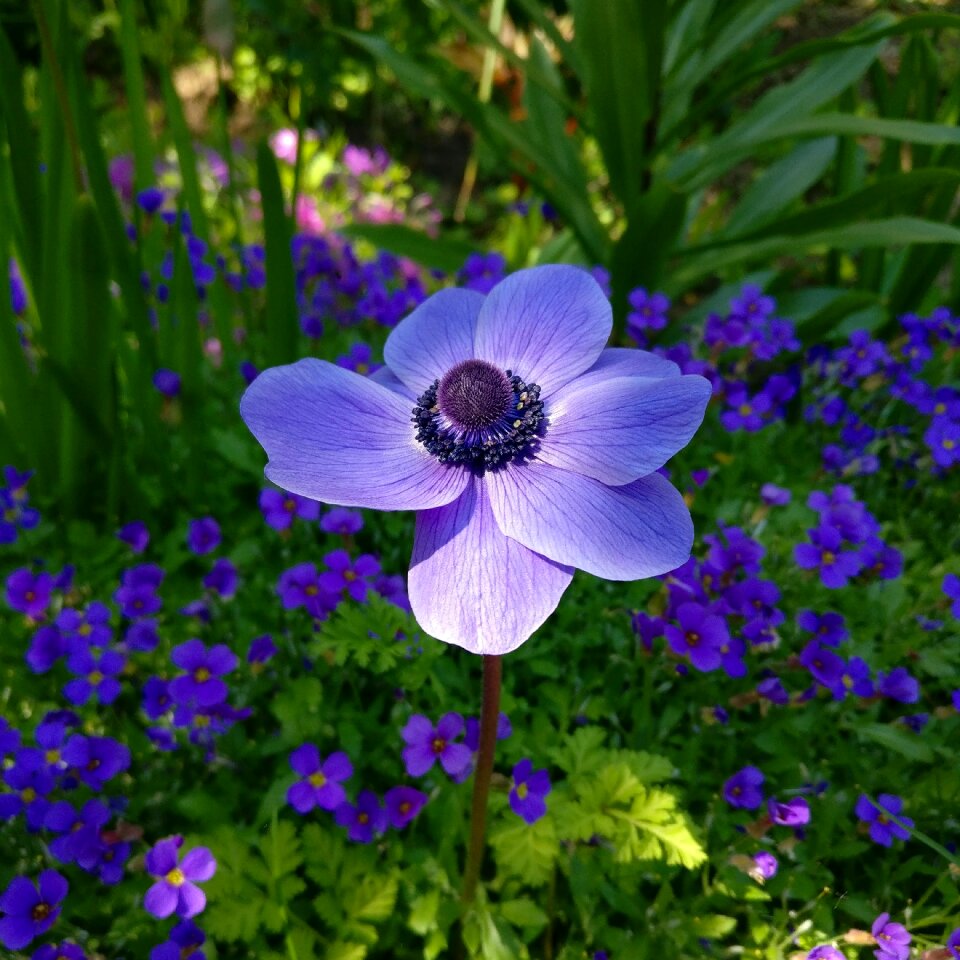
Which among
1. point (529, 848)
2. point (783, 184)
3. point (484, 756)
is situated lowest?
point (529, 848)

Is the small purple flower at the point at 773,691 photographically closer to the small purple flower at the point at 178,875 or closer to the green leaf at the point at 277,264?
the small purple flower at the point at 178,875

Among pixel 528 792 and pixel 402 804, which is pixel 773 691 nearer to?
pixel 528 792

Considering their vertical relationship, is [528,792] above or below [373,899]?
above

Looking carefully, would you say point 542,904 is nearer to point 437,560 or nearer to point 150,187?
point 437,560

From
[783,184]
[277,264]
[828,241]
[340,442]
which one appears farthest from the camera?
[783,184]

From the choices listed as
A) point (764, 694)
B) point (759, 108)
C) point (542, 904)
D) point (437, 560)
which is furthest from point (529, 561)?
point (759, 108)

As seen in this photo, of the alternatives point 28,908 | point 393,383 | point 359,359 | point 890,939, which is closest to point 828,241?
point 359,359

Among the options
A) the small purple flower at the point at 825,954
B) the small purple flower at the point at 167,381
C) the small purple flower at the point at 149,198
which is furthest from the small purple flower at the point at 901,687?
the small purple flower at the point at 149,198

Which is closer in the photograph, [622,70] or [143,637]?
[143,637]
